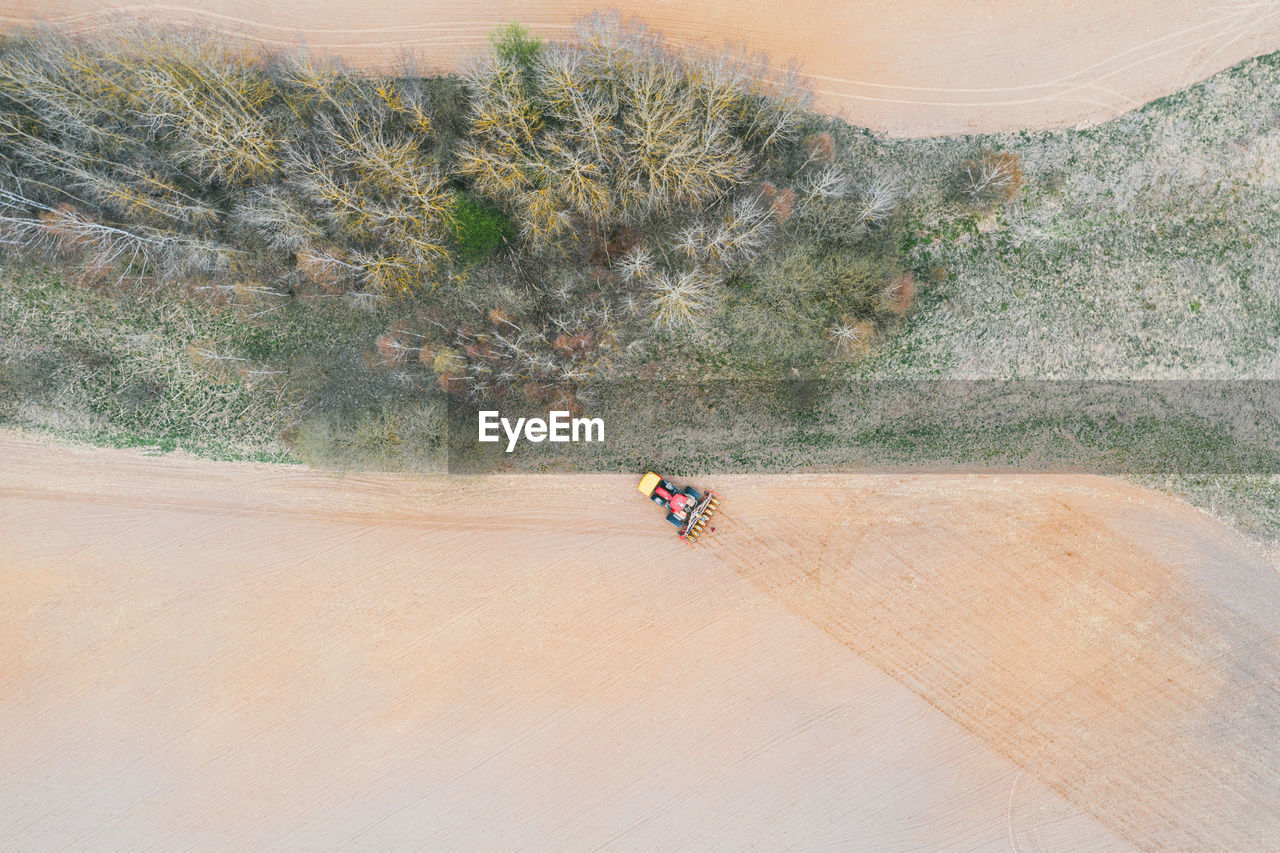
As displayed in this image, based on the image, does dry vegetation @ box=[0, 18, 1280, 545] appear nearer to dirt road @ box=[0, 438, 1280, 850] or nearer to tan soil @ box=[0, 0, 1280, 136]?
tan soil @ box=[0, 0, 1280, 136]

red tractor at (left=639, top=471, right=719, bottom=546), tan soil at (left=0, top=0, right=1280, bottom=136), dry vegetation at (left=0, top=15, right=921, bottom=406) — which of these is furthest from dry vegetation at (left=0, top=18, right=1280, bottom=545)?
red tractor at (left=639, top=471, right=719, bottom=546)

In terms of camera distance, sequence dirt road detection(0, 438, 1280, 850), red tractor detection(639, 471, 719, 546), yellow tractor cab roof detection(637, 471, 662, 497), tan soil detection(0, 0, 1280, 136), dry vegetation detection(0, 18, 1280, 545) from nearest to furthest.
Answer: red tractor detection(639, 471, 719, 546)
yellow tractor cab roof detection(637, 471, 662, 497)
dry vegetation detection(0, 18, 1280, 545)
dirt road detection(0, 438, 1280, 850)
tan soil detection(0, 0, 1280, 136)

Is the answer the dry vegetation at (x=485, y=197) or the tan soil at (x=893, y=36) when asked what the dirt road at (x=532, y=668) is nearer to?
the dry vegetation at (x=485, y=197)

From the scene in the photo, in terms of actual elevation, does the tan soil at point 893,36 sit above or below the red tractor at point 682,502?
above

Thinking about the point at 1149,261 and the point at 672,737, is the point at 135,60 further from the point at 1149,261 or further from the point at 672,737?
the point at 1149,261

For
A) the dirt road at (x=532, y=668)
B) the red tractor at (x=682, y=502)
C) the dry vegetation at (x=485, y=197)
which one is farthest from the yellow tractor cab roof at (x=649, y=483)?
the dry vegetation at (x=485, y=197)
